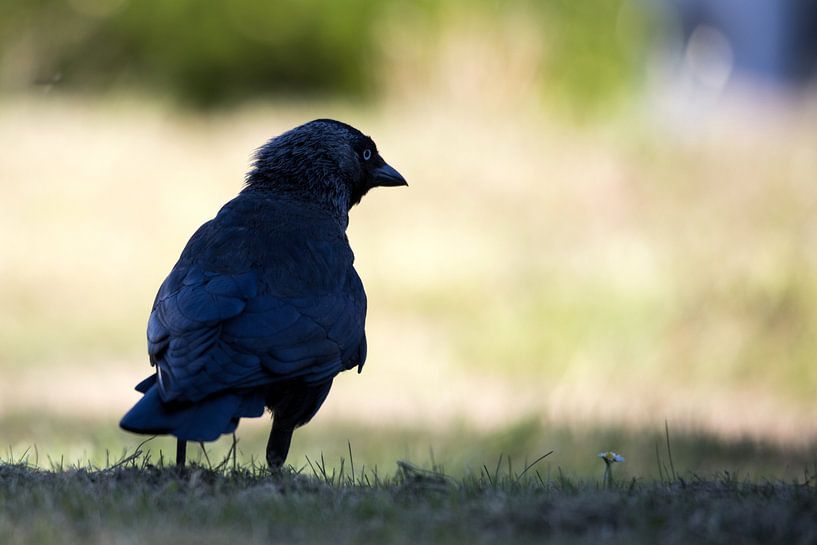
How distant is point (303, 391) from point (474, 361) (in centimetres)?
565

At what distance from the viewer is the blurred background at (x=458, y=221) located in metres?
8.52

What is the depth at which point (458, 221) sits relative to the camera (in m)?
13.7

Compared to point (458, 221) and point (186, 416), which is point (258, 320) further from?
point (458, 221)

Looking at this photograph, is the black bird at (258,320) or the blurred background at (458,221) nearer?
the black bird at (258,320)

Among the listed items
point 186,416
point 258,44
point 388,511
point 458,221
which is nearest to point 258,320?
point 186,416

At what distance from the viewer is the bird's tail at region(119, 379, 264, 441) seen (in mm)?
4473

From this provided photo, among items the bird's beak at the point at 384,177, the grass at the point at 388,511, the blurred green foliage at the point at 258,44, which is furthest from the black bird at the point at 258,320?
the blurred green foliage at the point at 258,44

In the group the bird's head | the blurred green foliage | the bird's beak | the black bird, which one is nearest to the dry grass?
the bird's beak

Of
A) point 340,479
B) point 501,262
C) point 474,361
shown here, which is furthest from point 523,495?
point 501,262

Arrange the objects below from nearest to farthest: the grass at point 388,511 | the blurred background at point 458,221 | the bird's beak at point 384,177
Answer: the grass at point 388,511
the bird's beak at point 384,177
the blurred background at point 458,221

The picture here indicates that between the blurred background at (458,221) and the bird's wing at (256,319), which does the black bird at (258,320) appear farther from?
the blurred background at (458,221)

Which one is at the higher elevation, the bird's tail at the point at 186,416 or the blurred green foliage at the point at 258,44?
the blurred green foliage at the point at 258,44

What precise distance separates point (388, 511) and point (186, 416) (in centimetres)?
86

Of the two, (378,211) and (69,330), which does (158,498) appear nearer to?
(69,330)
